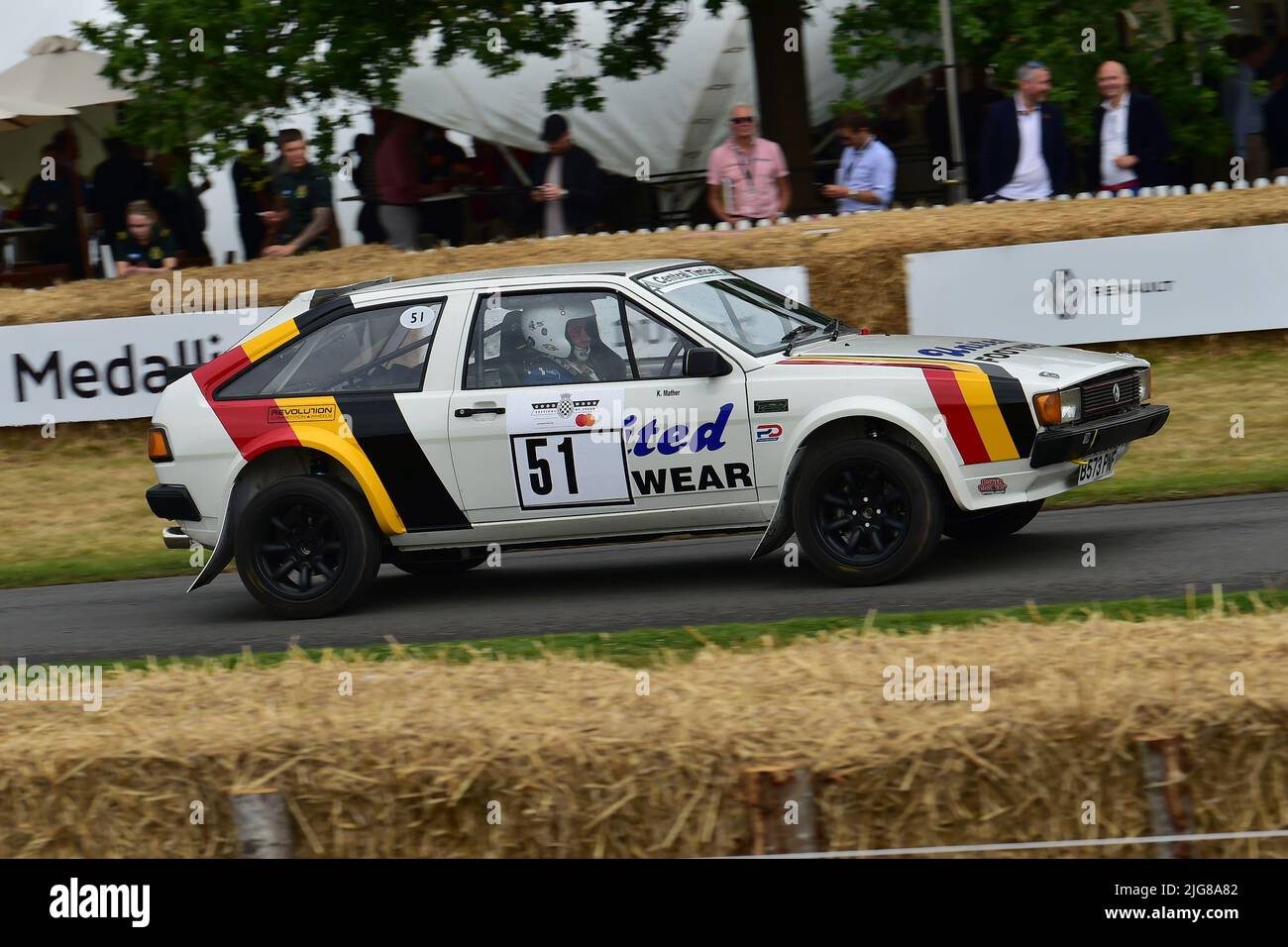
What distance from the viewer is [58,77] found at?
61.9 ft

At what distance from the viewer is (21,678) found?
776 cm

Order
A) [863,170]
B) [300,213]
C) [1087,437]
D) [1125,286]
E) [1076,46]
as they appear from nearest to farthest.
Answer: [1087,437], [1125,286], [863,170], [1076,46], [300,213]

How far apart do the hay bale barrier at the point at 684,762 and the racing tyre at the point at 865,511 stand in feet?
9.65

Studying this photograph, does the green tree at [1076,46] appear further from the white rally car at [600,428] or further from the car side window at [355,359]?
the car side window at [355,359]

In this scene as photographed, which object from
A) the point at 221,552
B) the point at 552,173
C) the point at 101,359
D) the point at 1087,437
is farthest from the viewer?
the point at 552,173

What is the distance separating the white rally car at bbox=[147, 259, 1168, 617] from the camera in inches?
327

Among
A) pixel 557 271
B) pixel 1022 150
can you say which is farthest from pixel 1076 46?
pixel 557 271

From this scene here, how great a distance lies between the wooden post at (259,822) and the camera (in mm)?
4730

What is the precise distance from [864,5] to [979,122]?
5.06 ft

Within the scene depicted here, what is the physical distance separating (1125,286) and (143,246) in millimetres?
8005

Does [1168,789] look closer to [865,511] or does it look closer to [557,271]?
[865,511]

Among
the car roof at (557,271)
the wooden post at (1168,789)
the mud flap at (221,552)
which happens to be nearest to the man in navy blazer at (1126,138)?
the car roof at (557,271)

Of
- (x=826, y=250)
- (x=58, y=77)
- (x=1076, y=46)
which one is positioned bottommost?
(x=826, y=250)
